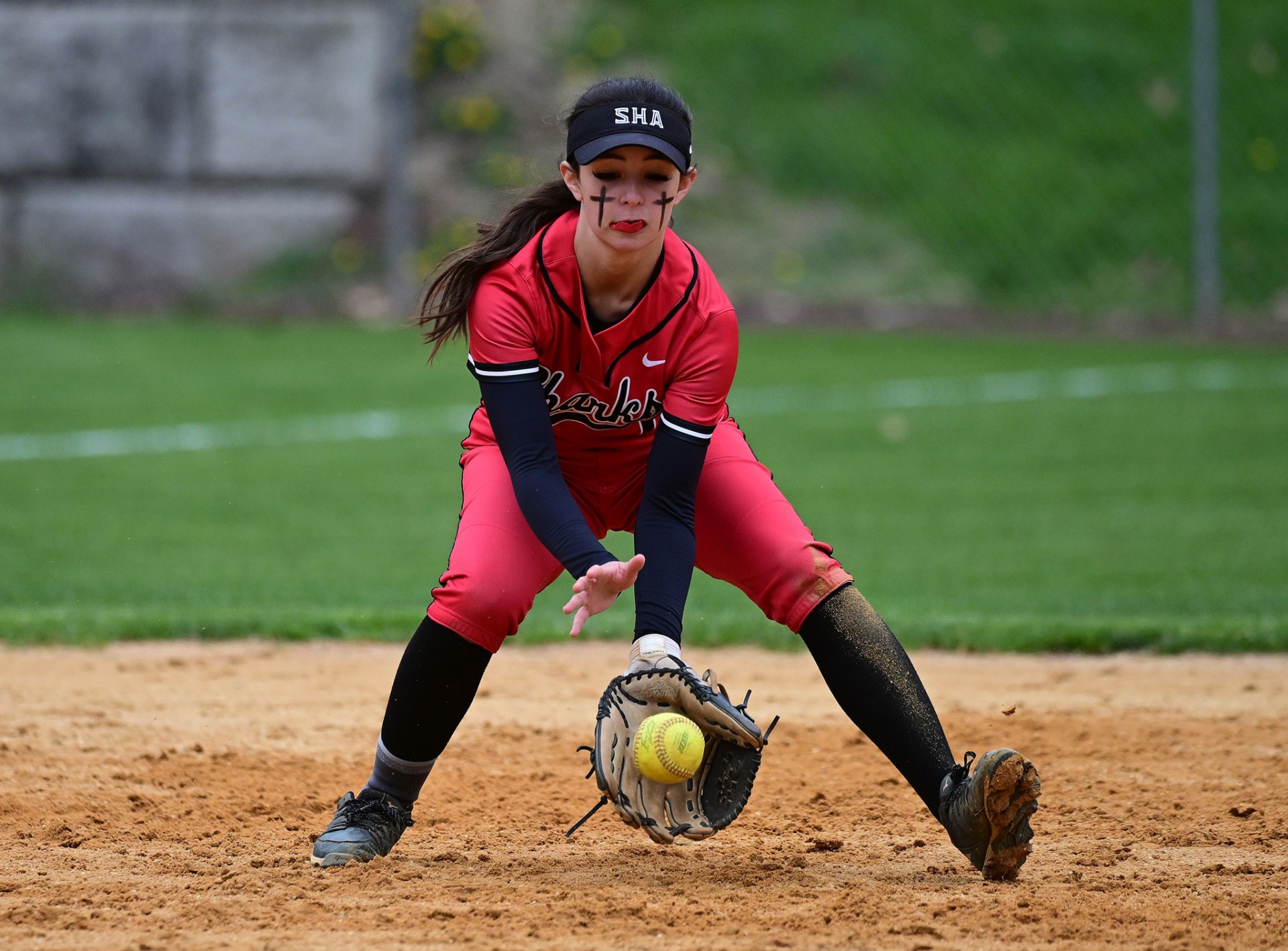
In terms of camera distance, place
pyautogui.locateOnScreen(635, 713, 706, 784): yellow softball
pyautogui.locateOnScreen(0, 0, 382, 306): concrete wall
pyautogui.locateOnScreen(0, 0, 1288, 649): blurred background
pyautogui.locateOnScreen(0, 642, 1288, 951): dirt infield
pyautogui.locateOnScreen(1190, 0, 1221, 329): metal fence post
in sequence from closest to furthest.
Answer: pyautogui.locateOnScreen(0, 642, 1288, 951): dirt infield → pyautogui.locateOnScreen(635, 713, 706, 784): yellow softball → pyautogui.locateOnScreen(0, 0, 1288, 649): blurred background → pyautogui.locateOnScreen(1190, 0, 1221, 329): metal fence post → pyautogui.locateOnScreen(0, 0, 382, 306): concrete wall

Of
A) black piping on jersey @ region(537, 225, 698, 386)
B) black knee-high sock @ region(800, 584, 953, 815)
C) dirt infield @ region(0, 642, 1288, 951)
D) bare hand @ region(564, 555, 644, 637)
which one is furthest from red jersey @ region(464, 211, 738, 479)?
dirt infield @ region(0, 642, 1288, 951)

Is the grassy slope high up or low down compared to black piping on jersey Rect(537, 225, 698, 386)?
up

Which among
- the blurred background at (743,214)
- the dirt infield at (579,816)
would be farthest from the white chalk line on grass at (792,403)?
the dirt infield at (579,816)

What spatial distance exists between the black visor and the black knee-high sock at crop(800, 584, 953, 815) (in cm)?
104

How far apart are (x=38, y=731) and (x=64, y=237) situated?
33.9 feet

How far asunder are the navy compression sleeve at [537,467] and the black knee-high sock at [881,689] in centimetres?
56

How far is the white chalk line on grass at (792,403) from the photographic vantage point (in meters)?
9.58

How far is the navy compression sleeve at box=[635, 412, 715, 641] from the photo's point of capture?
3180mm

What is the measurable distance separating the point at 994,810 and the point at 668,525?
90cm

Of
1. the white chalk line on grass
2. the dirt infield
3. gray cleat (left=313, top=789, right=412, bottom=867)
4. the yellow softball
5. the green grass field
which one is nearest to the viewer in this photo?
the dirt infield

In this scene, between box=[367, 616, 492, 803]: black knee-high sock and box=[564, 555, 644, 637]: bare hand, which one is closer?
box=[564, 555, 644, 637]: bare hand

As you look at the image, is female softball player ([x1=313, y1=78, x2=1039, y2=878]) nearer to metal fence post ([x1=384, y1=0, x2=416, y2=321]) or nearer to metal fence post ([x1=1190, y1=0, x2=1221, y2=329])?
metal fence post ([x1=384, y1=0, x2=416, y2=321])

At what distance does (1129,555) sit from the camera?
7156 mm

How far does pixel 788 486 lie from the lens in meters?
8.48
